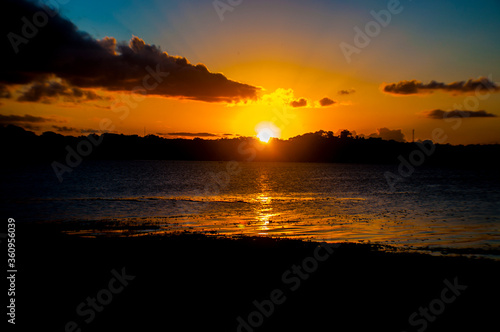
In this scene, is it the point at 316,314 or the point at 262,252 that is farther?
the point at 262,252

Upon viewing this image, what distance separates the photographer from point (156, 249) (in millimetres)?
18422

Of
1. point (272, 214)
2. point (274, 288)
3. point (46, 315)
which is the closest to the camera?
point (46, 315)

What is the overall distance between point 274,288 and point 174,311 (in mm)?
3653

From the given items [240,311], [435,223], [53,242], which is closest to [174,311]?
[240,311]

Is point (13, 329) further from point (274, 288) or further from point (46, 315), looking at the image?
point (274, 288)

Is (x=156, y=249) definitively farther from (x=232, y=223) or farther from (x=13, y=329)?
(x=232, y=223)

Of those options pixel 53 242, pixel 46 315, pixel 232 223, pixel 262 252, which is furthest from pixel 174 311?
pixel 232 223

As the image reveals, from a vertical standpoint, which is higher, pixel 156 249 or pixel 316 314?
pixel 156 249

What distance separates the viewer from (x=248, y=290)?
1240 cm

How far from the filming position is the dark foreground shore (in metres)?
10.0

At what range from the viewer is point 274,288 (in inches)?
499

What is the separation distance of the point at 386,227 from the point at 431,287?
1741 centimetres

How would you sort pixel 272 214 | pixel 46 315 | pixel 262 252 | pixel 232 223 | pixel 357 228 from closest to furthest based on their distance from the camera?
pixel 46 315 → pixel 262 252 → pixel 357 228 → pixel 232 223 → pixel 272 214

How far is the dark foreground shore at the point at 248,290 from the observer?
10.0 meters
